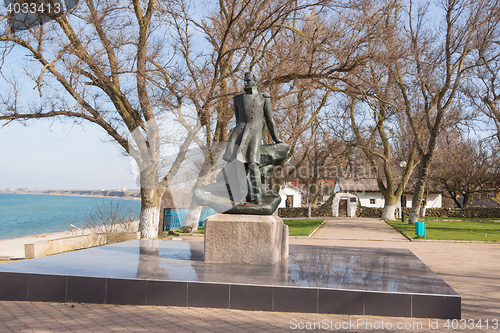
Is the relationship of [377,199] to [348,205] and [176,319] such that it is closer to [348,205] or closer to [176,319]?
[348,205]

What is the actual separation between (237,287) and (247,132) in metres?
3.36

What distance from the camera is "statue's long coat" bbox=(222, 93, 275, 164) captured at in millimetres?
8016

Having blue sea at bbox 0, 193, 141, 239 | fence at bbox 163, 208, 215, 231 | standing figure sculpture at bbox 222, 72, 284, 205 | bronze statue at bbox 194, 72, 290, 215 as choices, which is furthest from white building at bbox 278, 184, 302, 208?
standing figure sculpture at bbox 222, 72, 284, 205

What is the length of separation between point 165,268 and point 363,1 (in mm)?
10429

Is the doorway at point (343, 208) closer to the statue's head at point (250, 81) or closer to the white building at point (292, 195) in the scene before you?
the white building at point (292, 195)

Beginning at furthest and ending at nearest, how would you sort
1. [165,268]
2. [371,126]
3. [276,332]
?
[371,126] < [165,268] < [276,332]

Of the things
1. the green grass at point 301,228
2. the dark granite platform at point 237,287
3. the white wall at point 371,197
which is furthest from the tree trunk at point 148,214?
the white wall at point 371,197

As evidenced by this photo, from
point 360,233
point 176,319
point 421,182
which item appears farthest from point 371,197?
point 176,319

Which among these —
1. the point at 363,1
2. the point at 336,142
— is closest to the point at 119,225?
the point at 363,1

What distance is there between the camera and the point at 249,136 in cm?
805

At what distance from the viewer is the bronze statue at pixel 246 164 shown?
26.0ft

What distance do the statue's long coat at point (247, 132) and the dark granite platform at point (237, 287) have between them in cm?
214

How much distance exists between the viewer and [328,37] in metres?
13.7

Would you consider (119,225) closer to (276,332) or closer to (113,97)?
(113,97)
